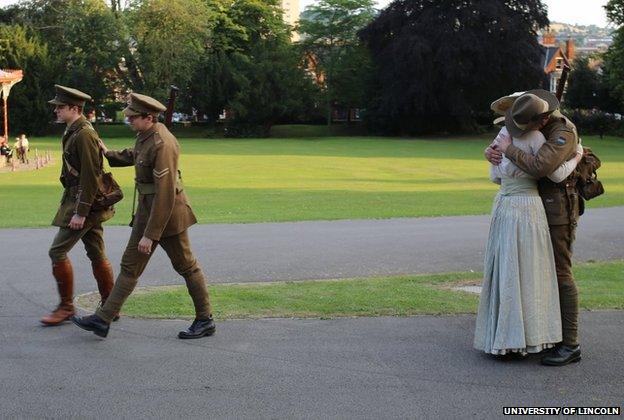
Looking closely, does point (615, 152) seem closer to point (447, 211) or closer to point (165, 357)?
point (447, 211)

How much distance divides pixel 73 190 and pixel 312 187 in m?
18.4

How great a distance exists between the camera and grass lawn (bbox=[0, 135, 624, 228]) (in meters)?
18.0

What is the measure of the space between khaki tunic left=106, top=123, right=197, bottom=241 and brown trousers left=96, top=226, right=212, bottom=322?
10 centimetres

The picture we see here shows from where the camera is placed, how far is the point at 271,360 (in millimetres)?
5734

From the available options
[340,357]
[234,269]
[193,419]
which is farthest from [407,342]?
[234,269]

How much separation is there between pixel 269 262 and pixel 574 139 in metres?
5.89

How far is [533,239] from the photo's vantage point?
5703 millimetres

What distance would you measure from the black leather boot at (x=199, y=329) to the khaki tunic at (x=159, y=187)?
719 mm

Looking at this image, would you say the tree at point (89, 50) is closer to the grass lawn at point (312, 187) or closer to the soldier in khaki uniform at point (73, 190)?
the grass lawn at point (312, 187)

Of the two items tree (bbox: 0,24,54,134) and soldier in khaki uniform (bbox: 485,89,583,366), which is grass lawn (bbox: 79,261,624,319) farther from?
tree (bbox: 0,24,54,134)

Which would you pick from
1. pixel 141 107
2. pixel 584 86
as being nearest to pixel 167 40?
pixel 584 86

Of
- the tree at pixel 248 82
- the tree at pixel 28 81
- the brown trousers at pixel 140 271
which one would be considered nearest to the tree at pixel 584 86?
the tree at pixel 248 82

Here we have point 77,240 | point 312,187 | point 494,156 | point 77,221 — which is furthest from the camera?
point 312,187

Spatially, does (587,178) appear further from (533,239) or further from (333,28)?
(333,28)
